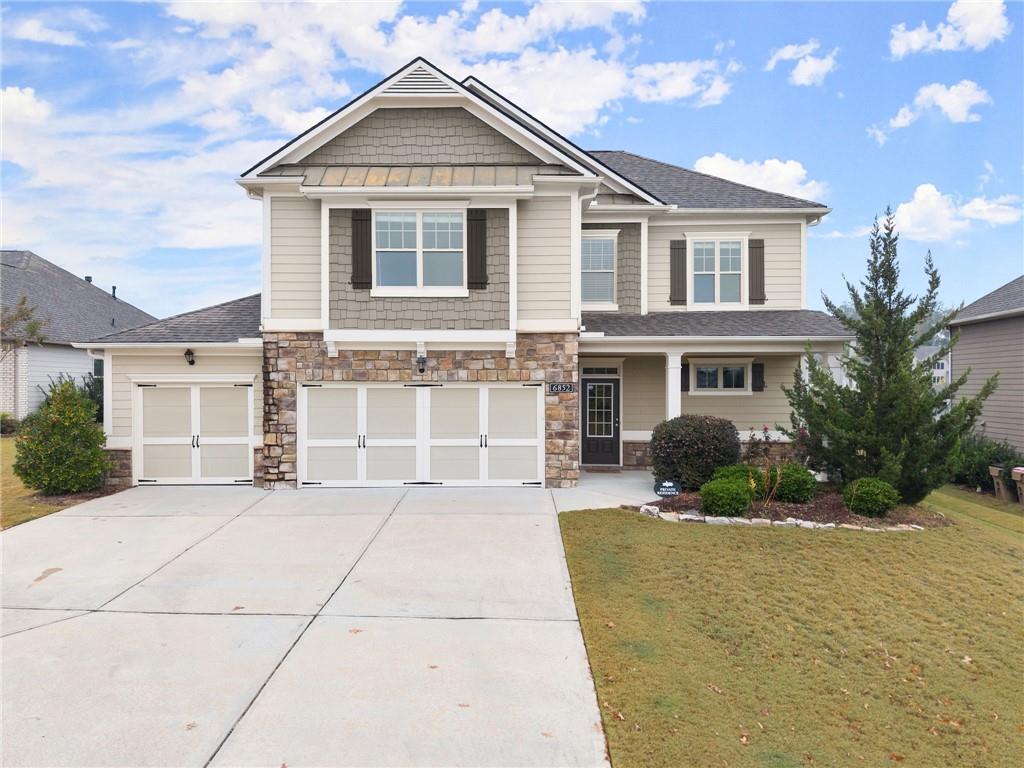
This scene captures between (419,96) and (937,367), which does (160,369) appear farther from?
(937,367)

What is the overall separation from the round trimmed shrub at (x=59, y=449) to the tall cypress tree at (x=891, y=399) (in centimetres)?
1344

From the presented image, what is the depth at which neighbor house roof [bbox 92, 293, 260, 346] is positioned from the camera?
11.2 meters

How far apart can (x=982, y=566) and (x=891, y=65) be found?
1418 cm

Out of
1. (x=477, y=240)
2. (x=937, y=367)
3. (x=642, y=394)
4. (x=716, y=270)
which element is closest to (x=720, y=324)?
(x=716, y=270)

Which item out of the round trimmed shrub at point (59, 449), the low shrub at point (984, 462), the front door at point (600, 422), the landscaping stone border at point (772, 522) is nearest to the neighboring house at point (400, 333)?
the round trimmed shrub at point (59, 449)

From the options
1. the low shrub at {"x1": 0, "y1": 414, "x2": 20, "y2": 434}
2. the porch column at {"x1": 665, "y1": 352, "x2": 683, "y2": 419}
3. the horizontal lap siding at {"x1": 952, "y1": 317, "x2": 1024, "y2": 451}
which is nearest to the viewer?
the porch column at {"x1": 665, "y1": 352, "x2": 683, "y2": 419}

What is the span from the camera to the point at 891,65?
15.4 meters

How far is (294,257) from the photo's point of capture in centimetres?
1093

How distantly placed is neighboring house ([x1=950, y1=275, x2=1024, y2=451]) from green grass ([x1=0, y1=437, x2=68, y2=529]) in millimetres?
20213

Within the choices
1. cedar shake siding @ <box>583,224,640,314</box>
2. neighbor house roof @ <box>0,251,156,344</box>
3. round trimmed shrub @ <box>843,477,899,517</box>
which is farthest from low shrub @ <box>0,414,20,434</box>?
round trimmed shrub @ <box>843,477,899,517</box>

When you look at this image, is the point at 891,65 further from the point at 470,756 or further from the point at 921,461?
the point at 470,756

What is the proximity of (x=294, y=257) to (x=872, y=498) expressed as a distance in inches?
433

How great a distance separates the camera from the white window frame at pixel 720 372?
1380 cm

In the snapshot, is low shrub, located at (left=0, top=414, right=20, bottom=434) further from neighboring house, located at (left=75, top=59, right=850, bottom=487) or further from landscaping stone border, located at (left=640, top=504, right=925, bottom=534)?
landscaping stone border, located at (left=640, top=504, right=925, bottom=534)
